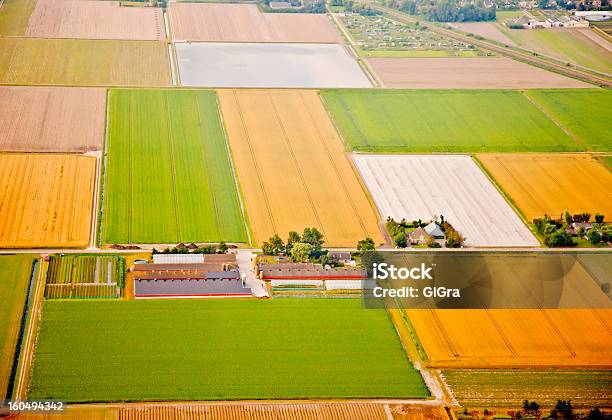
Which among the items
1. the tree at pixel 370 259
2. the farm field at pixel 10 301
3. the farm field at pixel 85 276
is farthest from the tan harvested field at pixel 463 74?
the farm field at pixel 10 301

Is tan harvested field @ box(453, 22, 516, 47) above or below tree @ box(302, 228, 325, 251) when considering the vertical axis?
below

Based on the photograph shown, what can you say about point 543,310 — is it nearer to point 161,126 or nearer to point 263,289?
point 263,289

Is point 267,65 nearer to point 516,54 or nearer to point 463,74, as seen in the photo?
point 463,74

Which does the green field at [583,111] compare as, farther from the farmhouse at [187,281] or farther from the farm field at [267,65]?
the farmhouse at [187,281]

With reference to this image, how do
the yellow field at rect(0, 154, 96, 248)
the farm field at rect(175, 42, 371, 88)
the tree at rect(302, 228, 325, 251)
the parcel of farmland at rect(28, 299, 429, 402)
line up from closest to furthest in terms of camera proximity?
the parcel of farmland at rect(28, 299, 429, 402) → the yellow field at rect(0, 154, 96, 248) → the tree at rect(302, 228, 325, 251) → the farm field at rect(175, 42, 371, 88)

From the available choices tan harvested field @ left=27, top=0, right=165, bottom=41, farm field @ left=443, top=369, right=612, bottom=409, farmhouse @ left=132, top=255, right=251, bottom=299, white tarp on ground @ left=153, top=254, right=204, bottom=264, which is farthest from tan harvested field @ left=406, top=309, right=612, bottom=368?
tan harvested field @ left=27, top=0, right=165, bottom=41

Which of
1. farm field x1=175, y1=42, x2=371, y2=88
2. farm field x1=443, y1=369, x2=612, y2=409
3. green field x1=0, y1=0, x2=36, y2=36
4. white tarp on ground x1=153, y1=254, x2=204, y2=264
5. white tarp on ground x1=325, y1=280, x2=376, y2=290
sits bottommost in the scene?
green field x1=0, y1=0, x2=36, y2=36

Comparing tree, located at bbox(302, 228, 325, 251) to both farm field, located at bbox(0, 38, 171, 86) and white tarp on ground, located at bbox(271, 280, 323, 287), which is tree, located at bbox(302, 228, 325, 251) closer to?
white tarp on ground, located at bbox(271, 280, 323, 287)
